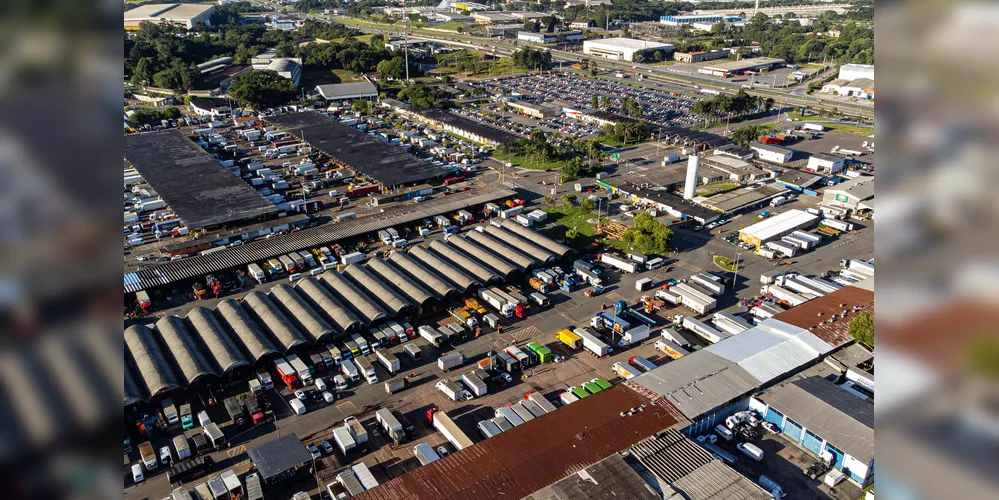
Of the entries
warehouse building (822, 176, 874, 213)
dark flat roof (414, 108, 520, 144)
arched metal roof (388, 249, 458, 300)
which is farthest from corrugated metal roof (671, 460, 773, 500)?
dark flat roof (414, 108, 520, 144)

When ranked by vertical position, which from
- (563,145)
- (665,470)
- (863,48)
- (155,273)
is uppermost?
(863,48)

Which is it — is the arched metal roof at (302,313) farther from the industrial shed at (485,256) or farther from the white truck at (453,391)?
the industrial shed at (485,256)

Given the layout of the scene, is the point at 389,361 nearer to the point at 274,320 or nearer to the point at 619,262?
the point at 274,320

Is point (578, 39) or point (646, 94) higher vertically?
point (578, 39)

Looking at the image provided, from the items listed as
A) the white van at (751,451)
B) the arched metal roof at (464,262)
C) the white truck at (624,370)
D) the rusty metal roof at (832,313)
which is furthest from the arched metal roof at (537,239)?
the white van at (751,451)

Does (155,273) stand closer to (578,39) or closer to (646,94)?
(646,94)
